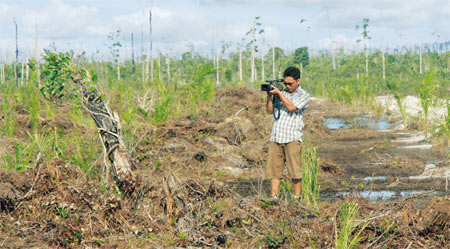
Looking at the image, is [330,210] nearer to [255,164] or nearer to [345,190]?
[345,190]

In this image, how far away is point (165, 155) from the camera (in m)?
Answer: 8.66

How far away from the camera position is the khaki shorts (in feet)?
17.9

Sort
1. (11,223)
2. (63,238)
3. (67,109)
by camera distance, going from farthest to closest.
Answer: (67,109) < (11,223) < (63,238)

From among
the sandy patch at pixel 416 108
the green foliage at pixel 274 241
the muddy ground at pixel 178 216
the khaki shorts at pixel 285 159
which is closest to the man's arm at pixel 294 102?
the khaki shorts at pixel 285 159

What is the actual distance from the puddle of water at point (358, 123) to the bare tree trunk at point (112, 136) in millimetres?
10474

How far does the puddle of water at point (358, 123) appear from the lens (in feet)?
47.9

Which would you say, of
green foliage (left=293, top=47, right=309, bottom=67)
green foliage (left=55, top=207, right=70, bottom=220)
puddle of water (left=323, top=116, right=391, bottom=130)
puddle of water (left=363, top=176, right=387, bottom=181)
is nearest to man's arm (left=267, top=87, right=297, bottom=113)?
green foliage (left=55, top=207, right=70, bottom=220)

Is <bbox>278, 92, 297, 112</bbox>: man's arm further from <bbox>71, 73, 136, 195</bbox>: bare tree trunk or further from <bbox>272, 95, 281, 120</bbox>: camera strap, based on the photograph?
<bbox>71, 73, 136, 195</bbox>: bare tree trunk

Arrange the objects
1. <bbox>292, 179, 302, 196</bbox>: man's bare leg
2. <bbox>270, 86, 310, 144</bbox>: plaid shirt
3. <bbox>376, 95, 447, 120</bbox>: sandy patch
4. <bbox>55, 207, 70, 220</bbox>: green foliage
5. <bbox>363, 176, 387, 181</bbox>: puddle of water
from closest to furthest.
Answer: <bbox>55, 207, 70, 220</bbox>: green foliage < <bbox>270, 86, 310, 144</bbox>: plaid shirt < <bbox>292, 179, 302, 196</bbox>: man's bare leg < <bbox>363, 176, 387, 181</bbox>: puddle of water < <bbox>376, 95, 447, 120</bbox>: sandy patch

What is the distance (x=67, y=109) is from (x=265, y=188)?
7894 millimetres

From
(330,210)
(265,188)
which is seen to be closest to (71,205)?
(330,210)

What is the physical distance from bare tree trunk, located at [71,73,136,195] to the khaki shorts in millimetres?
1594

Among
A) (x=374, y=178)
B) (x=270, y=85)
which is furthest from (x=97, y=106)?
(x=374, y=178)

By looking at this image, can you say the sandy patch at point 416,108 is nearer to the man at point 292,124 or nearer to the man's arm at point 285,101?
the man at point 292,124
